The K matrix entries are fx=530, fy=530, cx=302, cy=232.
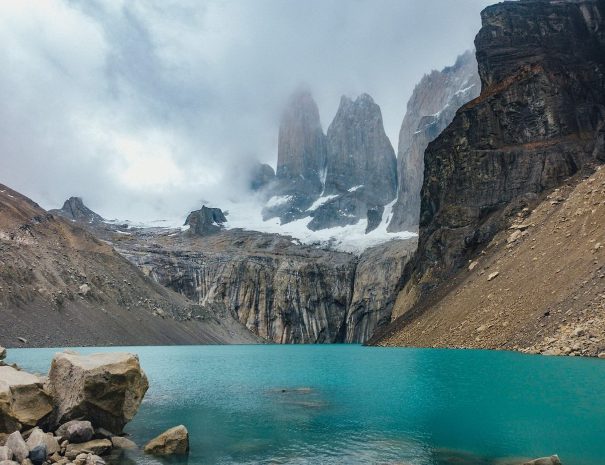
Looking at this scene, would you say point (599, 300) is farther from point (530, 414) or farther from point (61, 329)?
point (61, 329)

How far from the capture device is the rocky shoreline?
15633mm

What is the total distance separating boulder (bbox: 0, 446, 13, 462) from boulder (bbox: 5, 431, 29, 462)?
0.14 metres

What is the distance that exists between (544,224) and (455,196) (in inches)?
977

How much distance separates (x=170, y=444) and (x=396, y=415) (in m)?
9.58

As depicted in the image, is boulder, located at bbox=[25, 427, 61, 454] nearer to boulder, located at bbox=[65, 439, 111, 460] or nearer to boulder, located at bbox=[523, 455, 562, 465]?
boulder, located at bbox=[65, 439, 111, 460]

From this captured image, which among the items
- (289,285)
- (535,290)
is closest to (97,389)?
(535,290)

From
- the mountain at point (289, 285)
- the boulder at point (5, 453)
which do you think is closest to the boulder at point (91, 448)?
the boulder at point (5, 453)

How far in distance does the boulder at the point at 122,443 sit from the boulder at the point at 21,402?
7.46 feet

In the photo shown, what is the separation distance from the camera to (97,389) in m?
17.4

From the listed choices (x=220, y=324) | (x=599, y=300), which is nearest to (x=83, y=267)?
(x=220, y=324)

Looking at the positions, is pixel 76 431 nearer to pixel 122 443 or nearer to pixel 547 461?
pixel 122 443

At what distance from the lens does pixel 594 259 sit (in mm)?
44812

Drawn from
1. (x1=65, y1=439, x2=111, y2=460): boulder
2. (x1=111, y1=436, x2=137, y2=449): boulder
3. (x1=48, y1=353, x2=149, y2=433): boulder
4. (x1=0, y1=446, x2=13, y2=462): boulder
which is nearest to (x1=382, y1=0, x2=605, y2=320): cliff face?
(x1=48, y1=353, x2=149, y2=433): boulder

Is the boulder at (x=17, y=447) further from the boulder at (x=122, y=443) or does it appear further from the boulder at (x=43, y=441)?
the boulder at (x=122, y=443)
